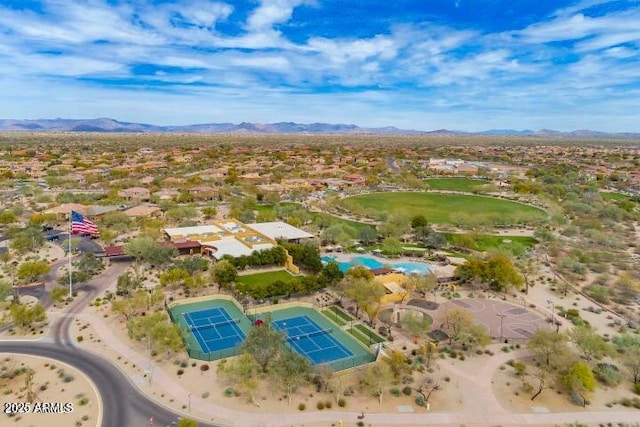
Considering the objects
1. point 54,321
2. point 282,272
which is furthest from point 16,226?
point 282,272

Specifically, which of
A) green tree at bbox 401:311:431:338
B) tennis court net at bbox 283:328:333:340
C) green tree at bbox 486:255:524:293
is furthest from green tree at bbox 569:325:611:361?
tennis court net at bbox 283:328:333:340

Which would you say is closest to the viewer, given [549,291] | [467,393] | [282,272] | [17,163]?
[467,393]

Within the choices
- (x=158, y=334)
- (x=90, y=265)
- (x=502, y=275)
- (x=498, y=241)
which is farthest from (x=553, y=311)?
(x=90, y=265)

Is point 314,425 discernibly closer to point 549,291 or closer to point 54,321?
point 54,321

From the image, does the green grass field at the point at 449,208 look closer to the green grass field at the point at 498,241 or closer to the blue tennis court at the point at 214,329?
the green grass field at the point at 498,241

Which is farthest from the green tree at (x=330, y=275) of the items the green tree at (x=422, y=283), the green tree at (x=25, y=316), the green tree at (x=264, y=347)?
the green tree at (x=25, y=316)

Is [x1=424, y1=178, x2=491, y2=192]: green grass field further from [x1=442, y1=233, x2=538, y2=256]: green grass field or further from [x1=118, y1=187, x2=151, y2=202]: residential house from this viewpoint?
[x1=118, y1=187, x2=151, y2=202]: residential house

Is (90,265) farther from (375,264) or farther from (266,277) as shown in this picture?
(375,264)
